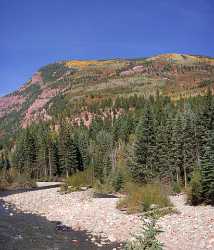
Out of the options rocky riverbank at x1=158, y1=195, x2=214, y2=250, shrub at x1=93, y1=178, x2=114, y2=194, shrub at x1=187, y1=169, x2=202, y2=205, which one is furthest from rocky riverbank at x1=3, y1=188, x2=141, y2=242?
shrub at x1=93, y1=178, x2=114, y2=194

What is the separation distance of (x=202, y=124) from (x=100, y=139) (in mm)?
59066

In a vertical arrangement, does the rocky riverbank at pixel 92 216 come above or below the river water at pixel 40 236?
above

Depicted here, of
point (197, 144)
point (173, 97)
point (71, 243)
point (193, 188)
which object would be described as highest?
point (173, 97)

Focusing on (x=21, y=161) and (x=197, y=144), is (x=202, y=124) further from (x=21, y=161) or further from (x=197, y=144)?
(x=21, y=161)

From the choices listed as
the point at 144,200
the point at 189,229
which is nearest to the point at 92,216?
→ the point at 144,200

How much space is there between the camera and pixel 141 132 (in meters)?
63.2

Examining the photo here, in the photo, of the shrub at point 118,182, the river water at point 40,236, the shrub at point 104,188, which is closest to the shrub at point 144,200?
the river water at point 40,236

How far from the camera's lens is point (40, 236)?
2544 cm

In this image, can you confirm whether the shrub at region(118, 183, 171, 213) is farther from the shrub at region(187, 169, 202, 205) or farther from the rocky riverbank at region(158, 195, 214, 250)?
the shrub at region(187, 169, 202, 205)

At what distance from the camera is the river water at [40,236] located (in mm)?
22516

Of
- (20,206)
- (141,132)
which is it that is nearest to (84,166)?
(141,132)

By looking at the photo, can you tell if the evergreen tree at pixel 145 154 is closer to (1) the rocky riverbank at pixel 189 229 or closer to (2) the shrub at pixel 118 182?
(2) the shrub at pixel 118 182

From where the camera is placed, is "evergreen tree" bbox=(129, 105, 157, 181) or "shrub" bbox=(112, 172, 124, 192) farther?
"evergreen tree" bbox=(129, 105, 157, 181)

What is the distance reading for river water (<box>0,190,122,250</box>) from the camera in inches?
886
